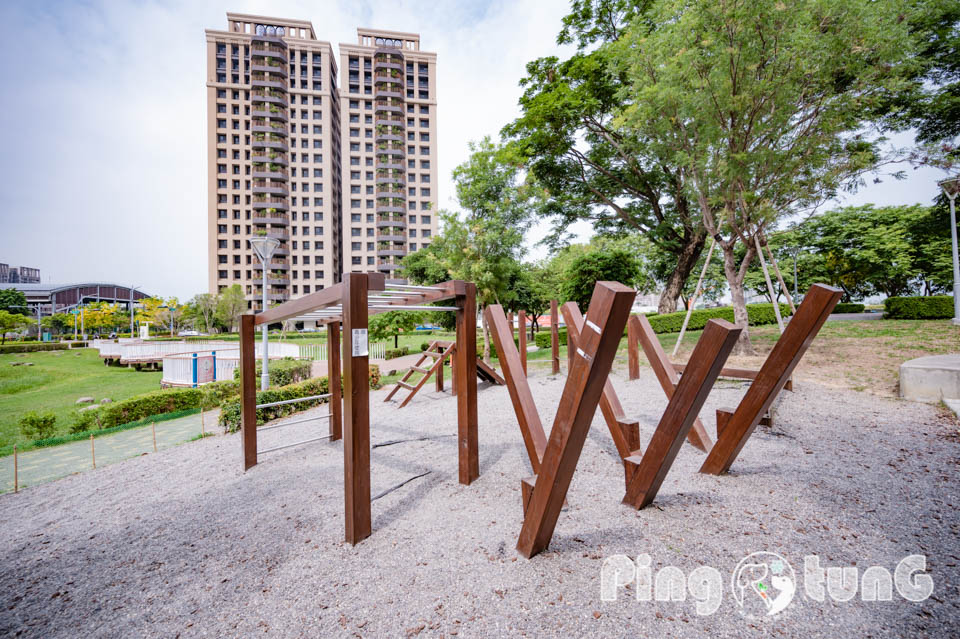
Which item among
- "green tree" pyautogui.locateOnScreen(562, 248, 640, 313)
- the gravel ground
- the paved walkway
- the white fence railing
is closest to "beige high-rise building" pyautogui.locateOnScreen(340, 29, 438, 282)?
the white fence railing

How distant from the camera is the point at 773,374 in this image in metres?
3.22

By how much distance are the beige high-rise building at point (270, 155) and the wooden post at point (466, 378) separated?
59798 mm

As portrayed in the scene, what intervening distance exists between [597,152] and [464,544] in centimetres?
1700

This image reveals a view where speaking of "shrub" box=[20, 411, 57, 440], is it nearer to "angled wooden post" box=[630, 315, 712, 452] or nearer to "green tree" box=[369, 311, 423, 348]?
"green tree" box=[369, 311, 423, 348]

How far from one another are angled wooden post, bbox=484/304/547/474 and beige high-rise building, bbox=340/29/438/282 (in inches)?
2225

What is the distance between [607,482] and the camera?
3834mm

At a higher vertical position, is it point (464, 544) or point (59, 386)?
point (464, 544)

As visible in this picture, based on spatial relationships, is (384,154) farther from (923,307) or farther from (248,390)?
(248,390)

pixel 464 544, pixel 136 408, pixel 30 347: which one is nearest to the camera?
pixel 464 544

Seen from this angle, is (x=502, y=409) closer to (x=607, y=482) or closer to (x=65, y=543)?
(x=607, y=482)

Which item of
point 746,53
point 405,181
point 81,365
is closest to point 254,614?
point 746,53

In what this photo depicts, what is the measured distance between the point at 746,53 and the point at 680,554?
10798mm

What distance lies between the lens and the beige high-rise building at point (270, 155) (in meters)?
57.3

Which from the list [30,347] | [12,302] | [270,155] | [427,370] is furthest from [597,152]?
[12,302]
